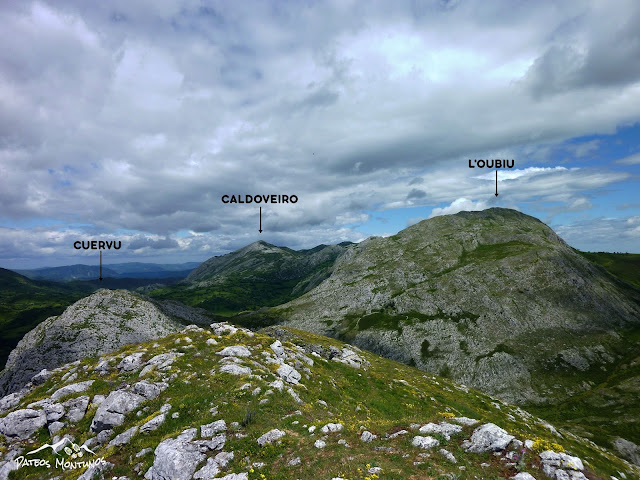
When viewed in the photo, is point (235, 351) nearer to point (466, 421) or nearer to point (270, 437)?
point (270, 437)

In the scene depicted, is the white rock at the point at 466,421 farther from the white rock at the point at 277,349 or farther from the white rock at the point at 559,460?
the white rock at the point at 277,349

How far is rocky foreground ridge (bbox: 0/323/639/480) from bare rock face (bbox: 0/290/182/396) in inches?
3868

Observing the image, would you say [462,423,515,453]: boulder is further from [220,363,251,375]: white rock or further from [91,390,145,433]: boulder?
[91,390,145,433]: boulder

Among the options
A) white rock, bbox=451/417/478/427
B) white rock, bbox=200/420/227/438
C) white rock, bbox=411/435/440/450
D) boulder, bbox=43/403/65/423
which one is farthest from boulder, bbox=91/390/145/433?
white rock, bbox=451/417/478/427

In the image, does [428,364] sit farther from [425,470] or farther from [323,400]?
[425,470]

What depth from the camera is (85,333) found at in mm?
127938

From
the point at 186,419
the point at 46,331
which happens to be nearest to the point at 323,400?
the point at 186,419

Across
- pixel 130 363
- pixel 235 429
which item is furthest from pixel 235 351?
pixel 235 429

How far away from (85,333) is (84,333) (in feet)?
1.14

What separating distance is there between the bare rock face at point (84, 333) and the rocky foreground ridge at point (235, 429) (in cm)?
9825

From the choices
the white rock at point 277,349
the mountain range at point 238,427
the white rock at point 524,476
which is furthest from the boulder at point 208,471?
the white rock at point 277,349

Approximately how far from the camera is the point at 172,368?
113 ft

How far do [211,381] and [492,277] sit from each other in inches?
7027

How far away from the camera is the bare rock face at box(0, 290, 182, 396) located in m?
112
